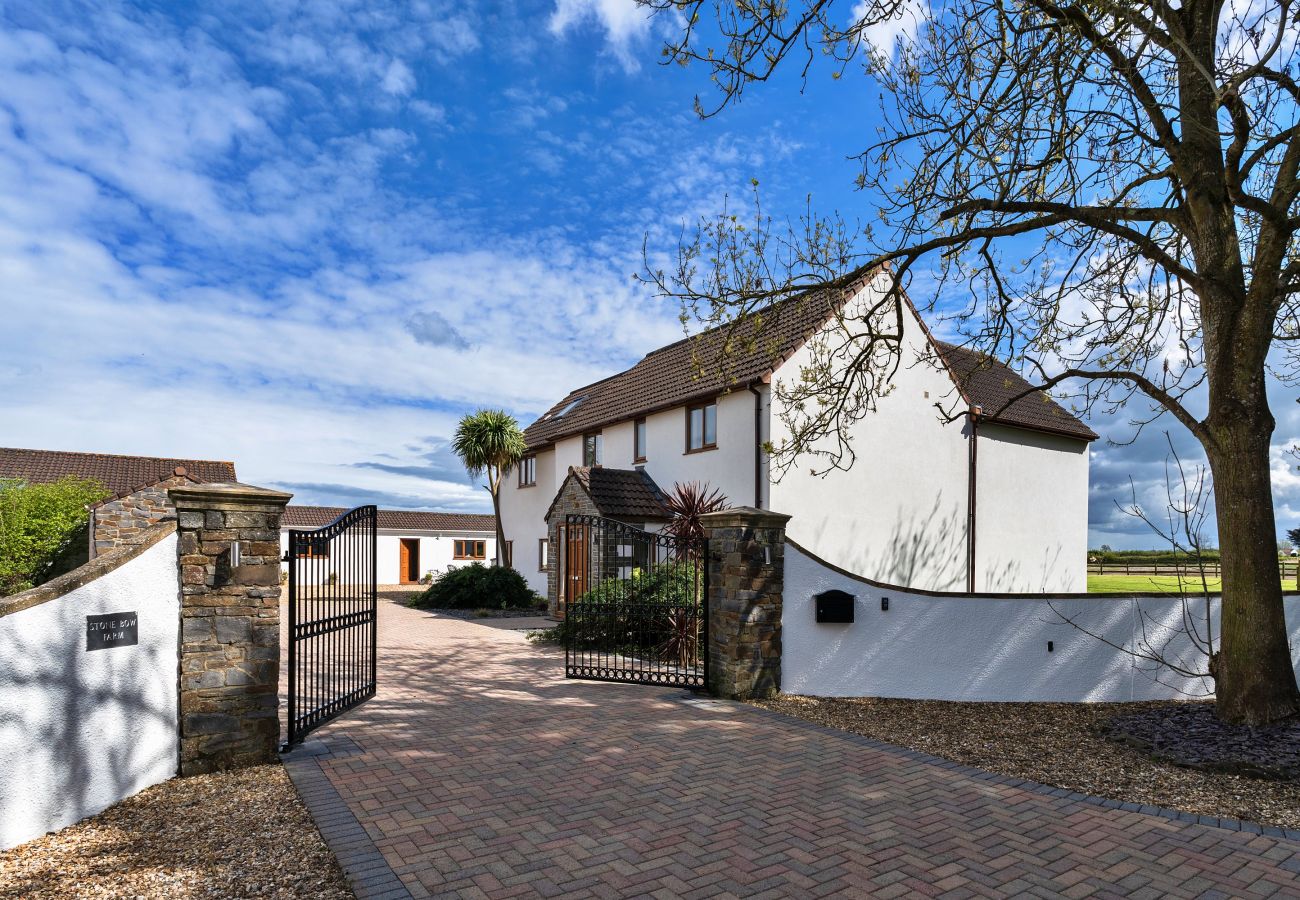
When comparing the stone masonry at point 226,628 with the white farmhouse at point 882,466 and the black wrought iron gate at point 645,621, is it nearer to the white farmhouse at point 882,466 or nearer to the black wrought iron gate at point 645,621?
the black wrought iron gate at point 645,621

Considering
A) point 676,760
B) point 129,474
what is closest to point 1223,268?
point 676,760

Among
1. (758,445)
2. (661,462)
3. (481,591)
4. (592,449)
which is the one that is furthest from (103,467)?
(758,445)

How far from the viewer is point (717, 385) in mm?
17422

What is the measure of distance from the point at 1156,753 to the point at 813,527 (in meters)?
9.83

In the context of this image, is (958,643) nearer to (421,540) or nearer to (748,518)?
(748,518)

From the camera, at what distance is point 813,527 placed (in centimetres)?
1678

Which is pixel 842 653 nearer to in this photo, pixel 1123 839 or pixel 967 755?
pixel 967 755

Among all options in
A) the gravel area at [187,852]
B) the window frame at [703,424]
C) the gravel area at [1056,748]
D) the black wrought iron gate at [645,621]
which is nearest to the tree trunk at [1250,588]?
the gravel area at [1056,748]

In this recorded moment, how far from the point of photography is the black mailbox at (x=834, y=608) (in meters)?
9.43

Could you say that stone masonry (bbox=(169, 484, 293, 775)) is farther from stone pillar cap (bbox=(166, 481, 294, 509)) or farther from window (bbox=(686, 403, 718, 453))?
window (bbox=(686, 403, 718, 453))

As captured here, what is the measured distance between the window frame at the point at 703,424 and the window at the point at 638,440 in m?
2.28

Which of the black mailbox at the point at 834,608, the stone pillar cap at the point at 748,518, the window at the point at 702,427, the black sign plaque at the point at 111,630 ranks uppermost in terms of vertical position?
the window at the point at 702,427

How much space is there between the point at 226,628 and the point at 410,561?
3380 cm

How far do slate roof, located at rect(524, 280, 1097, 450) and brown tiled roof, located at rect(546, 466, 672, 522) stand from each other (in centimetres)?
199
